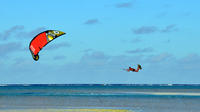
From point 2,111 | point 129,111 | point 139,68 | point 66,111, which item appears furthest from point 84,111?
point 139,68

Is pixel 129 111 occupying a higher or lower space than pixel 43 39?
lower

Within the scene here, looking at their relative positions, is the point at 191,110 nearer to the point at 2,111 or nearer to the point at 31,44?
the point at 2,111

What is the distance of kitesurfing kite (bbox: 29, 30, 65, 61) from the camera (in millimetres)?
24188

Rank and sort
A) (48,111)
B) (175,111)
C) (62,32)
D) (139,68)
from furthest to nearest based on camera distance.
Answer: (175,111), (48,111), (139,68), (62,32)

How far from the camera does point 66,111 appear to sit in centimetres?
3753

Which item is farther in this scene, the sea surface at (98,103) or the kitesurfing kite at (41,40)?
the sea surface at (98,103)

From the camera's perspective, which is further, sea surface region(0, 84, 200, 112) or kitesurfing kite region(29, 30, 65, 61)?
sea surface region(0, 84, 200, 112)

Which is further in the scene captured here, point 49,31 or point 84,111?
point 84,111

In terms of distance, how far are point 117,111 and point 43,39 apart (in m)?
15.7

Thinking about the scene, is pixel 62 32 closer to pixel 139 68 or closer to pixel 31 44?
pixel 31 44

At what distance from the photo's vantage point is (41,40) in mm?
24750

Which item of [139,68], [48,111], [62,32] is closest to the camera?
[62,32]

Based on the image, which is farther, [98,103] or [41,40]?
[98,103]

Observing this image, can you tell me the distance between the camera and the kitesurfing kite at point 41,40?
24188 mm
